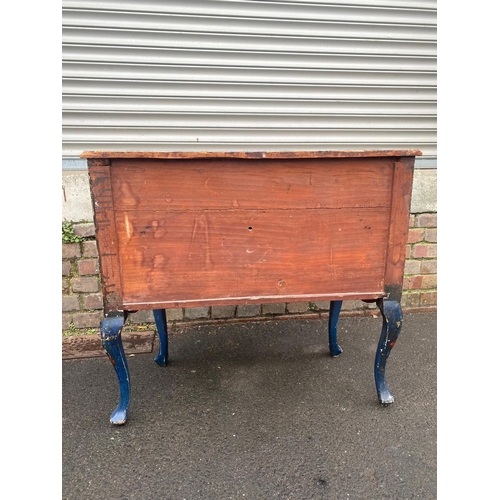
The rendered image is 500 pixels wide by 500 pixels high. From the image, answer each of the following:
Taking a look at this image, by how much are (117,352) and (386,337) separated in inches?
46.5

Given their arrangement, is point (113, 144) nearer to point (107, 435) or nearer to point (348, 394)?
point (107, 435)

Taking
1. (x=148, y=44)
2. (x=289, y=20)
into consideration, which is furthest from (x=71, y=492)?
(x=289, y=20)

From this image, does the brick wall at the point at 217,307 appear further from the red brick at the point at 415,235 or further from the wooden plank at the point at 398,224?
the wooden plank at the point at 398,224

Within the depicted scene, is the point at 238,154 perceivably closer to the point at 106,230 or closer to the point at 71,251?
the point at 106,230

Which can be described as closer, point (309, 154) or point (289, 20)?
point (309, 154)

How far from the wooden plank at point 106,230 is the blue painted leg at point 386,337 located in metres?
1.13

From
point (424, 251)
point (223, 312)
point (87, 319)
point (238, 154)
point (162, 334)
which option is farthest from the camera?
point (424, 251)

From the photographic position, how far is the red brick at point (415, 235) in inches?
104

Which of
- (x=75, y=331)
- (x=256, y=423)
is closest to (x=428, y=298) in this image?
(x=256, y=423)

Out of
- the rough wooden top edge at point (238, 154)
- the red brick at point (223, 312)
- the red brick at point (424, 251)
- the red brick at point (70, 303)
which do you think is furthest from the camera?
the red brick at point (424, 251)

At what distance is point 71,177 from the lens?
7.48 ft

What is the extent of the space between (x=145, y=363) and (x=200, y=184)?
1.22 metres

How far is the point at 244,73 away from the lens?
2.26 metres

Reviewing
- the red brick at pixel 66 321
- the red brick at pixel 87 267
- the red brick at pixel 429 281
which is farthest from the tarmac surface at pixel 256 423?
the red brick at pixel 87 267
